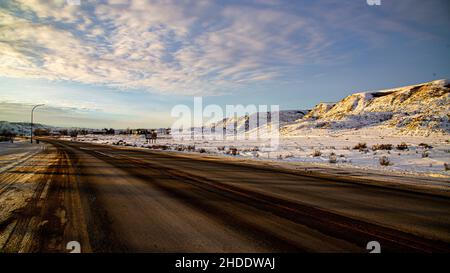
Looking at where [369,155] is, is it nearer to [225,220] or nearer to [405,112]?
[225,220]

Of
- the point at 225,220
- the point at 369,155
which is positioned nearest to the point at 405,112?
the point at 369,155

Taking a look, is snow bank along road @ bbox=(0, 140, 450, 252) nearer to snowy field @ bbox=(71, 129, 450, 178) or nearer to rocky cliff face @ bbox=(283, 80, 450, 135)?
snowy field @ bbox=(71, 129, 450, 178)

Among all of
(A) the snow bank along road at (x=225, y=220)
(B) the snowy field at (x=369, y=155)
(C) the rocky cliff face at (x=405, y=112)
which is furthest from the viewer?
(C) the rocky cliff face at (x=405, y=112)

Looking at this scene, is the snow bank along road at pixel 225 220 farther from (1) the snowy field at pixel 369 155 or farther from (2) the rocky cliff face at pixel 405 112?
(2) the rocky cliff face at pixel 405 112

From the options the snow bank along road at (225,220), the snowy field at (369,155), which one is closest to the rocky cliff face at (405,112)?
the snowy field at (369,155)

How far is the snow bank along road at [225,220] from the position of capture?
344cm

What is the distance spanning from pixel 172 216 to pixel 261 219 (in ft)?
5.43

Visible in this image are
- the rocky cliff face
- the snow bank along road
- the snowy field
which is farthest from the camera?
the rocky cliff face

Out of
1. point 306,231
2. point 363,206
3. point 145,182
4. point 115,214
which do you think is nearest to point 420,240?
point 306,231

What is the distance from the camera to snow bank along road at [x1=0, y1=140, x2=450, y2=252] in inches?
135

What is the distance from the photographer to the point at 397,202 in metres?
5.86

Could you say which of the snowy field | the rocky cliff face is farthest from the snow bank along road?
the rocky cliff face

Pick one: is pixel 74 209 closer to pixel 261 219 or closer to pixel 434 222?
pixel 261 219

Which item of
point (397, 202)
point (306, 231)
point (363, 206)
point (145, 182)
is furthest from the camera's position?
point (145, 182)
